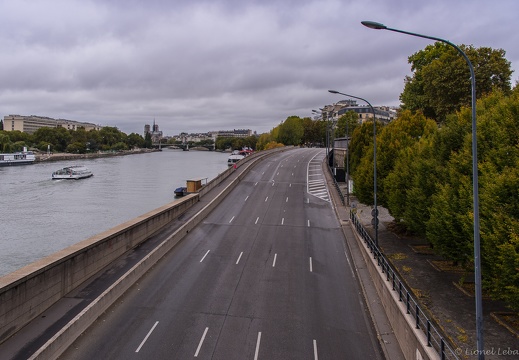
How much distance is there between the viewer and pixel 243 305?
17141 mm

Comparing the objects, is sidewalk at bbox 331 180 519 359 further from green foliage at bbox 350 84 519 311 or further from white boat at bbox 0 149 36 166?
white boat at bbox 0 149 36 166

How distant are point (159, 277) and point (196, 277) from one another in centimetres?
190

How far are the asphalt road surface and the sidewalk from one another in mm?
2610

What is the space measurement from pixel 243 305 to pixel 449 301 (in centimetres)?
870

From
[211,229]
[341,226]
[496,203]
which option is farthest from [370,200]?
[496,203]

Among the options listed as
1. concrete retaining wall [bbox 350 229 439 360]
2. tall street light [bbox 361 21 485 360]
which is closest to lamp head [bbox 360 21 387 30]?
tall street light [bbox 361 21 485 360]

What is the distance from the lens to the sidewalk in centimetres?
1297

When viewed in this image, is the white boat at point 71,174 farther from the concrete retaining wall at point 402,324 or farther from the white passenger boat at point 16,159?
the concrete retaining wall at point 402,324

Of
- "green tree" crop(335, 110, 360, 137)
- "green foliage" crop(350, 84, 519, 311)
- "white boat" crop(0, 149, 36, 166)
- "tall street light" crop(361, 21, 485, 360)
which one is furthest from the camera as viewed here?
"white boat" crop(0, 149, 36, 166)

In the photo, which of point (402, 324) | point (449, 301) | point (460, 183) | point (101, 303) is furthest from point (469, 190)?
point (101, 303)

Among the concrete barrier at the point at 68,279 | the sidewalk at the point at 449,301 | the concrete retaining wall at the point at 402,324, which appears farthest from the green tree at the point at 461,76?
the concrete barrier at the point at 68,279

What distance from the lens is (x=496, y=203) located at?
1301 centimetres

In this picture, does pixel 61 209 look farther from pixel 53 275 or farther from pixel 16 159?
pixel 16 159

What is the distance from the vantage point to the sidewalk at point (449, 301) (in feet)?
42.5
